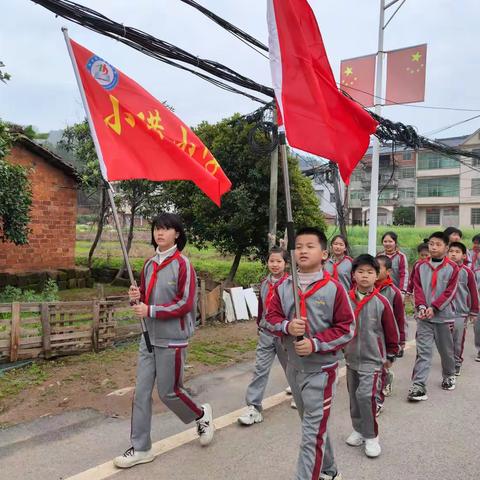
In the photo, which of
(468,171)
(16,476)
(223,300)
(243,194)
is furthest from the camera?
(468,171)

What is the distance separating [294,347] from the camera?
3025 millimetres

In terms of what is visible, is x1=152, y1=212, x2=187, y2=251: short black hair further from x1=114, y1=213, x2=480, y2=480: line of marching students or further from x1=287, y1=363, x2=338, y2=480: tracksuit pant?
x1=287, y1=363, x2=338, y2=480: tracksuit pant

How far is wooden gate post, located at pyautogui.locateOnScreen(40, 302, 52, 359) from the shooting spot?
19.7ft

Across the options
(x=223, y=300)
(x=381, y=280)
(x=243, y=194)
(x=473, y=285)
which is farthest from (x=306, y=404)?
(x=243, y=194)

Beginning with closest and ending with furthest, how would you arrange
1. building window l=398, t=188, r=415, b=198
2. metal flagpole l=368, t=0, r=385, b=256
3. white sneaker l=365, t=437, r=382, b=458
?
white sneaker l=365, t=437, r=382, b=458, metal flagpole l=368, t=0, r=385, b=256, building window l=398, t=188, r=415, b=198

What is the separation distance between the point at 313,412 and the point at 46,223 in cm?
1163

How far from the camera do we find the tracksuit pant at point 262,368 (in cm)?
451

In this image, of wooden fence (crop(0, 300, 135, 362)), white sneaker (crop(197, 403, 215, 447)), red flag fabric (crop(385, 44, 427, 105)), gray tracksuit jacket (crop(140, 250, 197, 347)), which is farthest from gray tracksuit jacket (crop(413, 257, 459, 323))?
red flag fabric (crop(385, 44, 427, 105))

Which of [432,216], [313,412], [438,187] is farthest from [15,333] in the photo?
[432,216]

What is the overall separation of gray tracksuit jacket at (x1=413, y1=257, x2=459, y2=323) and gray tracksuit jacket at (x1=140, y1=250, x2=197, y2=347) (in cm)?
295

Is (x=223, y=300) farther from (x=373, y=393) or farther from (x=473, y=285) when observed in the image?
(x=373, y=393)

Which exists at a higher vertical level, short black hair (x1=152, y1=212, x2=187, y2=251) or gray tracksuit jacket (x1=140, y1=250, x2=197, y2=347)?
short black hair (x1=152, y1=212, x2=187, y2=251)

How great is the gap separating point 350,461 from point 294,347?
Result: 132cm

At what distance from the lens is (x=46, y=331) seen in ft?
19.9
